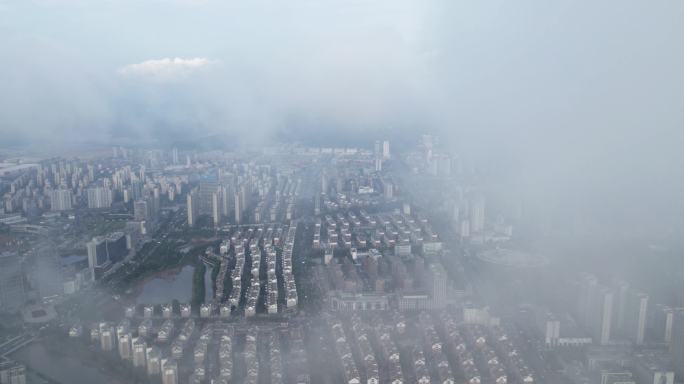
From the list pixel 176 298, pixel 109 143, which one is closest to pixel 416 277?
pixel 176 298

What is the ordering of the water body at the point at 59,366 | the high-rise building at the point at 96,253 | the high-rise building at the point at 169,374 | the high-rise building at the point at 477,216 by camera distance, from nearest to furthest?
the high-rise building at the point at 169,374, the water body at the point at 59,366, the high-rise building at the point at 96,253, the high-rise building at the point at 477,216

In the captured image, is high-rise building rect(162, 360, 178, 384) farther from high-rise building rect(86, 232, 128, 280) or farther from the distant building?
high-rise building rect(86, 232, 128, 280)

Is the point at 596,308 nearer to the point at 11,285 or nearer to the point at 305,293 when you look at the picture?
the point at 305,293

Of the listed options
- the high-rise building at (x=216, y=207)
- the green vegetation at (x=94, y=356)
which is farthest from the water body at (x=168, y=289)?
the high-rise building at (x=216, y=207)

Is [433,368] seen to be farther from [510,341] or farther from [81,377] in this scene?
[81,377]

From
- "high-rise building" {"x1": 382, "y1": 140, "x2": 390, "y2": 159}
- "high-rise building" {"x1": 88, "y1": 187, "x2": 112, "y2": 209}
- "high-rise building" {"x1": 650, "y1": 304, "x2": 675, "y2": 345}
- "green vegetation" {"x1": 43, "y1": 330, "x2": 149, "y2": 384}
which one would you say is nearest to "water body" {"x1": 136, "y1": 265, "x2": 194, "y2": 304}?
"green vegetation" {"x1": 43, "y1": 330, "x2": 149, "y2": 384}

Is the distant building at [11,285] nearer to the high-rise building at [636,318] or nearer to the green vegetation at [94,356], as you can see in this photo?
the green vegetation at [94,356]

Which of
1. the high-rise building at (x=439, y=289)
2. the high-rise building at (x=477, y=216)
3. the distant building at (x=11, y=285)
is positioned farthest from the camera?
the high-rise building at (x=477, y=216)

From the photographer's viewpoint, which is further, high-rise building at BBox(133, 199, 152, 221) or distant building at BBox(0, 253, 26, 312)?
high-rise building at BBox(133, 199, 152, 221)
